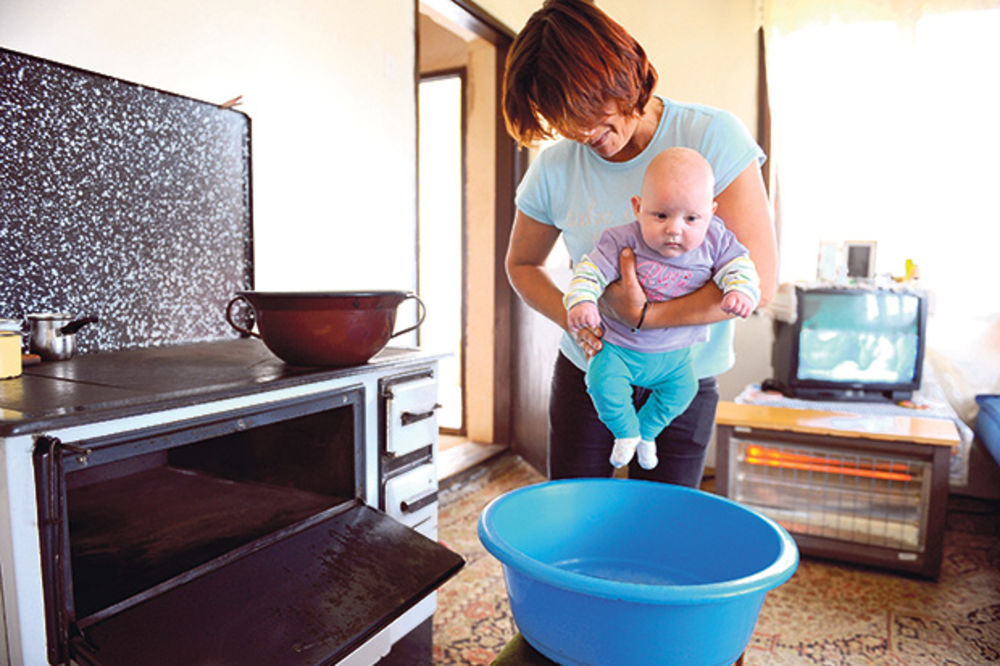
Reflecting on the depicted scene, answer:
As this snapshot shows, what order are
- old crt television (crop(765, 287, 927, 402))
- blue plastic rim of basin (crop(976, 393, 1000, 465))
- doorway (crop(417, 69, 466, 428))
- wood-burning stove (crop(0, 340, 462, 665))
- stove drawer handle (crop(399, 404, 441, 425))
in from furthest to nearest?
doorway (crop(417, 69, 466, 428)) < old crt television (crop(765, 287, 927, 402)) < blue plastic rim of basin (crop(976, 393, 1000, 465)) < stove drawer handle (crop(399, 404, 441, 425)) < wood-burning stove (crop(0, 340, 462, 665))

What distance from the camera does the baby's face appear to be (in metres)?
0.94

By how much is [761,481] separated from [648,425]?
174cm

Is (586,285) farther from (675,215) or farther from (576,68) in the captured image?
(576,68)

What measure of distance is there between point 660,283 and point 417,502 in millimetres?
805

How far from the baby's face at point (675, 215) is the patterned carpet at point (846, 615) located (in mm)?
1356

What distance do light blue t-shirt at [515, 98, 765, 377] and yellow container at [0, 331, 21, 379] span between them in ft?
3.08

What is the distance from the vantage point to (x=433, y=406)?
1.51 meters

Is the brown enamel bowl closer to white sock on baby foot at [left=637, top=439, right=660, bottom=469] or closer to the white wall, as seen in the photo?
white sock on baby foot at [left=637, top=439, right=660, bottom=469]

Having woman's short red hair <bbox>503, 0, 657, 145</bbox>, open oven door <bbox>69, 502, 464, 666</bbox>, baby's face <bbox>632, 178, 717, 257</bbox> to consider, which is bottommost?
open oven door <bbox>69, 502, 464, 666</bbox>

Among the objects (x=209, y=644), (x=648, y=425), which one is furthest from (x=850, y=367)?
(x=209, y=644)

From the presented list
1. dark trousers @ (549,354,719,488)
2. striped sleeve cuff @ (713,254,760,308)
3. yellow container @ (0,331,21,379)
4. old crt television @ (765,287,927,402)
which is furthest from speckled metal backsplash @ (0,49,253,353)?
old crt television @ (765,287,927,402)

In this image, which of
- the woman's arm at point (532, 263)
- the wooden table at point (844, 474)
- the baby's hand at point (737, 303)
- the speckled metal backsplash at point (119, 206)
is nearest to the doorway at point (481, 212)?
the wooden table at point (844, 474)

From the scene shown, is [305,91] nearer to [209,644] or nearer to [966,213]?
[209,644]

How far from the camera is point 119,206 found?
1434mm
